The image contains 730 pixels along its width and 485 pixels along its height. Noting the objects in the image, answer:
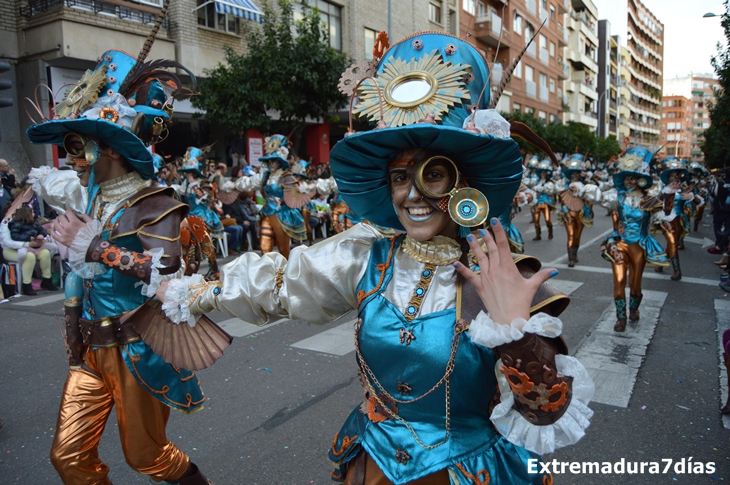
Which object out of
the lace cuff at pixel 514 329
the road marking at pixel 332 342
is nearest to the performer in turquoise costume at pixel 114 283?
the lace cuff at pixel 514 329

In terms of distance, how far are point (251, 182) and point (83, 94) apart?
7.69m

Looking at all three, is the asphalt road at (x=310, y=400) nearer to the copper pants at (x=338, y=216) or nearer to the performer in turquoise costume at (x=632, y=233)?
the performer in turquoise costume at (x=632, y=233)

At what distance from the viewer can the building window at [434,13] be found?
2695cm

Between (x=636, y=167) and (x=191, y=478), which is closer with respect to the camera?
(x=191, y=478)

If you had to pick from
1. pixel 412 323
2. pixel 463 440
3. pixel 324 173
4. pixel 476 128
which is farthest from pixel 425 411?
pixel 324 173

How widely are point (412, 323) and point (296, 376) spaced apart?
3621mm

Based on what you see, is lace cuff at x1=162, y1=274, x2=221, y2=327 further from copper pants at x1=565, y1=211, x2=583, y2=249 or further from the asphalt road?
copper pants at x1=565, y1=211, x2=583, y2=249

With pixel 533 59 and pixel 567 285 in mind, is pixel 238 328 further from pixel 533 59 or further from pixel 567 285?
pixel 533 59

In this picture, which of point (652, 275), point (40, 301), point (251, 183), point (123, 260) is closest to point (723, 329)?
point (652, 275)

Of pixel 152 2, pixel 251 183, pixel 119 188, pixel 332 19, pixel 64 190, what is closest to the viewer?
pixel 119 188

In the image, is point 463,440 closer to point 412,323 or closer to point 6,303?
point 412,323

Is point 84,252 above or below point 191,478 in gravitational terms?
above

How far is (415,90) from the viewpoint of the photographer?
1871 millimetres

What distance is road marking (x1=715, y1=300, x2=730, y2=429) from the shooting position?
4660 millimetres
